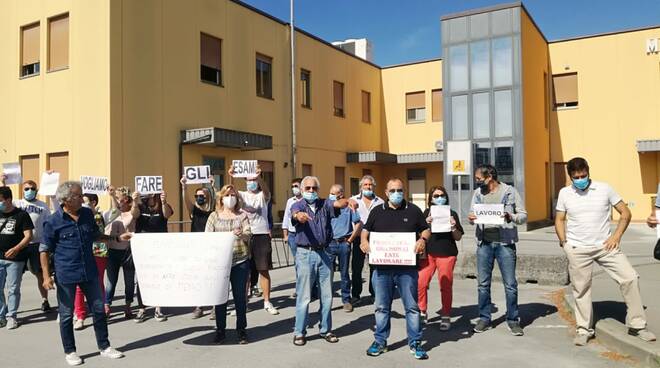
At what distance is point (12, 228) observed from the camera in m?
7.43

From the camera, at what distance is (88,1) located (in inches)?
612

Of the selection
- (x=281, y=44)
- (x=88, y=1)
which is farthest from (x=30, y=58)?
(x=281, y=44)

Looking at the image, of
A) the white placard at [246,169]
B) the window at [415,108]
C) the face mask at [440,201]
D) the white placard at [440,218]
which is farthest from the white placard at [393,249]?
the window at [415,108]

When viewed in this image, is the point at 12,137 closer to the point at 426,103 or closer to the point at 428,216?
the point at 428,216

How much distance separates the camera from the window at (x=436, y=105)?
28562 mm

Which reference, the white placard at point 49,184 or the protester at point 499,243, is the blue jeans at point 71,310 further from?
the protester at point 499,243

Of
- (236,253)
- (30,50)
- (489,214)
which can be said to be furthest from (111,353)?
(30,50)

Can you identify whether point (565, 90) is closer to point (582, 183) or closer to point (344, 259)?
point (344, 259)

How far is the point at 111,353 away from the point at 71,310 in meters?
0.62

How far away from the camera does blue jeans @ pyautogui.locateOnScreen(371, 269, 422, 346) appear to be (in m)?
5.85

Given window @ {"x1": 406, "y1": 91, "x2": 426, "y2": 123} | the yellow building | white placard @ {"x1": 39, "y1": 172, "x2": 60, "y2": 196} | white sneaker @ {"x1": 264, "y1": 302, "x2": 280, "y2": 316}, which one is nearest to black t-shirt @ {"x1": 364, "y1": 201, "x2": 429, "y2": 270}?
white sneaker @ {"x1": 264, "y1": 302, "x2": 280, "y2": 316}

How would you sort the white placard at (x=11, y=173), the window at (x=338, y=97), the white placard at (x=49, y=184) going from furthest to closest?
the window at (x=338, y=97) < the white placard at (x=11, y=173) < the white placard at (x=49, y=184)

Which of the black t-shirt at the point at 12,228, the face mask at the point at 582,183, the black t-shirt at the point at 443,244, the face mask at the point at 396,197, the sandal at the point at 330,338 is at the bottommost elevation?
the sandal at the point at 330,338

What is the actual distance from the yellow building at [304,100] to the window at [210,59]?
5cm
